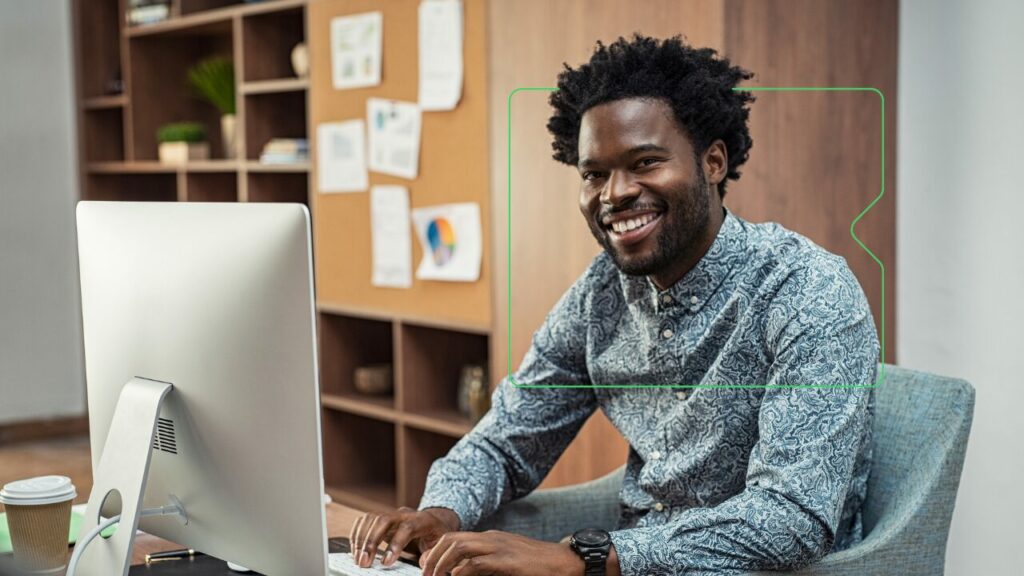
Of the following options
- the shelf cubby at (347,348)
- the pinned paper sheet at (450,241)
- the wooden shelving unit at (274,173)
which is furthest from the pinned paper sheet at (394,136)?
the shelf cubby at (347,348)

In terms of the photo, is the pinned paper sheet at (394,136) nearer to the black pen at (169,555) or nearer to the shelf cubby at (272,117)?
the shelf cubby at (272,117)

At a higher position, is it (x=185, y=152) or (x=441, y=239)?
(x=185, y=152)

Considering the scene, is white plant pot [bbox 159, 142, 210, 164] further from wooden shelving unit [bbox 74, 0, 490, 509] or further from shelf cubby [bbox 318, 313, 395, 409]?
shelf cubby [bbox 318, 313, 395, 409]

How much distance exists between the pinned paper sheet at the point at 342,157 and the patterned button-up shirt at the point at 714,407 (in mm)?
2013

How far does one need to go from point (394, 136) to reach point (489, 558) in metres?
2.36

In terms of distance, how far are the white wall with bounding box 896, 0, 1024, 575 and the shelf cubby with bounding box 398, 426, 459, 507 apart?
1.68 m

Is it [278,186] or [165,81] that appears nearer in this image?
[278,186]

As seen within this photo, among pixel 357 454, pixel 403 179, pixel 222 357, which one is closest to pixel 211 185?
pixel 357 454

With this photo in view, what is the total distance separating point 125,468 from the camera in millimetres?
1404

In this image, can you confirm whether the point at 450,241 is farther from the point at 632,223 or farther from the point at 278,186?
the point at 632,223

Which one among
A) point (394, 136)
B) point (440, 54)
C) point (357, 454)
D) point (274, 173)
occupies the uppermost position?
point (440, 54)

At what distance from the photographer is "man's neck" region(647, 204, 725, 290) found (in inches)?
69.9

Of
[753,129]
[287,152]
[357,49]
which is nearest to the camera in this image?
[753,129]

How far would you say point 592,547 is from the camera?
5.25ft
